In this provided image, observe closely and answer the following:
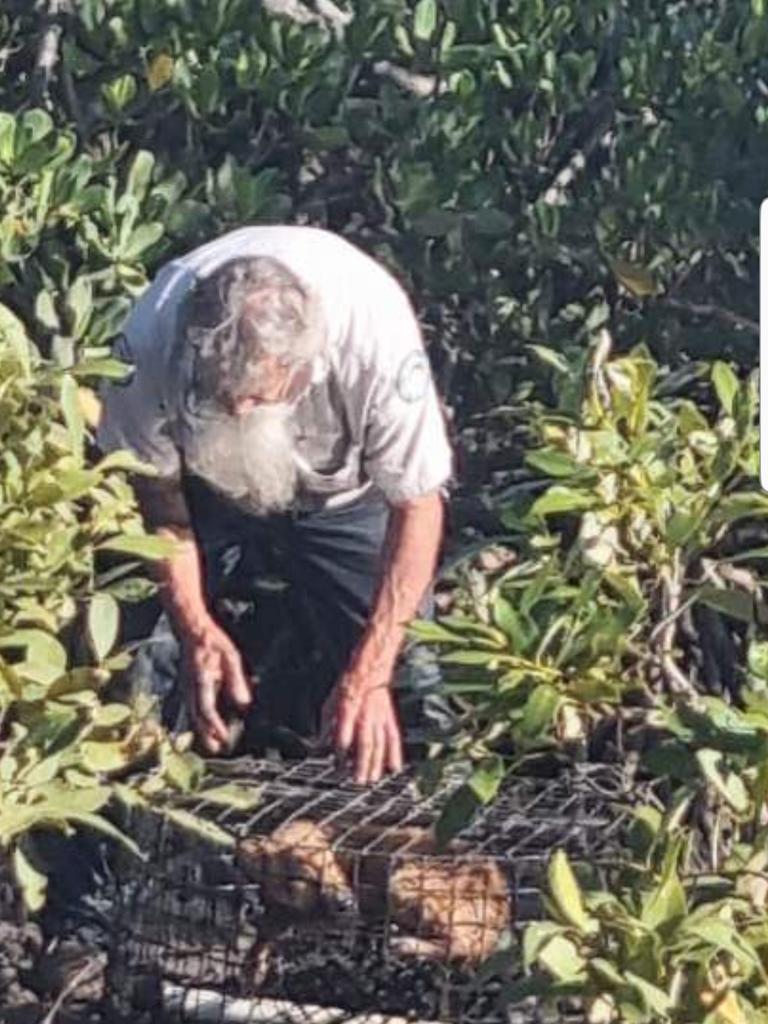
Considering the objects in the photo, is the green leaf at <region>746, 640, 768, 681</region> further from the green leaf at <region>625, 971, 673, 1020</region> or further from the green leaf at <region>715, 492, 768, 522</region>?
the green leaf at <region>625, 971, 673, 1020</region>

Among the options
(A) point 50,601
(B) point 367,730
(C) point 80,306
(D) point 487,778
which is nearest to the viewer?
(D) point 487,778

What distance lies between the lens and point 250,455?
4.81m

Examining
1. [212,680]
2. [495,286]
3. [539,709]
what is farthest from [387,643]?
[539,709]

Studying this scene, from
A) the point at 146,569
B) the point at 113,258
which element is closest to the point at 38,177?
the point at 113,258

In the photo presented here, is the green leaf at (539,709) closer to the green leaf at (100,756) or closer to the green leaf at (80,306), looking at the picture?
the green leaf at (100,756)

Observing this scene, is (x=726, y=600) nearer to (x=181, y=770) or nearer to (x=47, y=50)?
(x=181, y=770)

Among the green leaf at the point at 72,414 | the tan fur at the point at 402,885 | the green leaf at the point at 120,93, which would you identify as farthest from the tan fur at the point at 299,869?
the green leaf at the point at 120,93

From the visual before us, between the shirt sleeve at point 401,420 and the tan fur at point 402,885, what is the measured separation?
68 cm

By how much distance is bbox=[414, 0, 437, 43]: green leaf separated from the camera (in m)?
5.20

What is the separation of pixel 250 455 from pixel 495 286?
57 cm

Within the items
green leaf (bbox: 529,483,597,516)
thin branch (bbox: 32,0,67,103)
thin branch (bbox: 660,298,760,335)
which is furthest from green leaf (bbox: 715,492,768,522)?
thin branch (bbox: 32,0,67,103)

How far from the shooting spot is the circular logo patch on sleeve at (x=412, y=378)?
15.7 ft

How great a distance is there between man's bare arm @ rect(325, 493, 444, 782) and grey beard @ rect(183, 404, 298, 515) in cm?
19

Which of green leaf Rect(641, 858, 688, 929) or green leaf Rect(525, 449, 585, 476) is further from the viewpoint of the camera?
green leaf Rect(525, 449, 585, 476)
